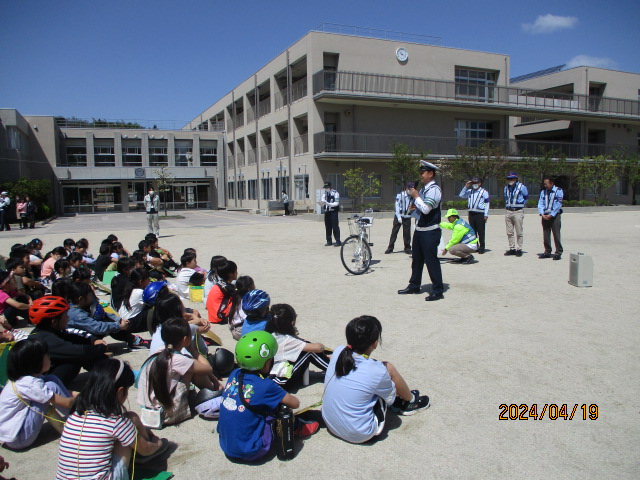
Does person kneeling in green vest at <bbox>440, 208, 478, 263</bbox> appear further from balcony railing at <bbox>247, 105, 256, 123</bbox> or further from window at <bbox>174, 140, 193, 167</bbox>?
window at <bbox>174, 140, 193, 167</bbox>

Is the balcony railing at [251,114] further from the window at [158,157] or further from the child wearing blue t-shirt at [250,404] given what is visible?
the child wearing blue t-shirt at [250,404]

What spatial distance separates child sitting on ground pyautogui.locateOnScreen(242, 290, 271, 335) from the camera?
4.54 m

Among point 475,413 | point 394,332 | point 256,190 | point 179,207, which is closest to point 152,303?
point 394,332

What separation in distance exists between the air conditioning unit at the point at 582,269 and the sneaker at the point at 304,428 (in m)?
6.13

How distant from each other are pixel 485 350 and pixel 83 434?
12.9ft

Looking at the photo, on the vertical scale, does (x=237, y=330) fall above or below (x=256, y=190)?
below

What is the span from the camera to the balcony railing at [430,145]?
103ft

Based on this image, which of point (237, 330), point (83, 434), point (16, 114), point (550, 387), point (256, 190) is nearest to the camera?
point (83, 434)

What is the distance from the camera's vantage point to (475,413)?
12.6 feet

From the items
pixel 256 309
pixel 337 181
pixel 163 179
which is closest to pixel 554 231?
pixel 256 309

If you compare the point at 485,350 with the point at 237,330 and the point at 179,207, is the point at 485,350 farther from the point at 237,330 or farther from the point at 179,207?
the point at 179,207

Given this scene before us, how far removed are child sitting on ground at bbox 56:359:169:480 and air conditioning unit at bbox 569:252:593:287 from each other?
24.1 ft

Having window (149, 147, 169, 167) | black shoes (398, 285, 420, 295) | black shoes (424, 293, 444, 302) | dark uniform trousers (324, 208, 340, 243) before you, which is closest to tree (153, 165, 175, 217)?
window (149, 147, 169, 167)

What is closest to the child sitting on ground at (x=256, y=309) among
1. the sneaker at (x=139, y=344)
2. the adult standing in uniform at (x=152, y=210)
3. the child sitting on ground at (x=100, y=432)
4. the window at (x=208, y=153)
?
the child sitting on ground at (x=100, y=432)
